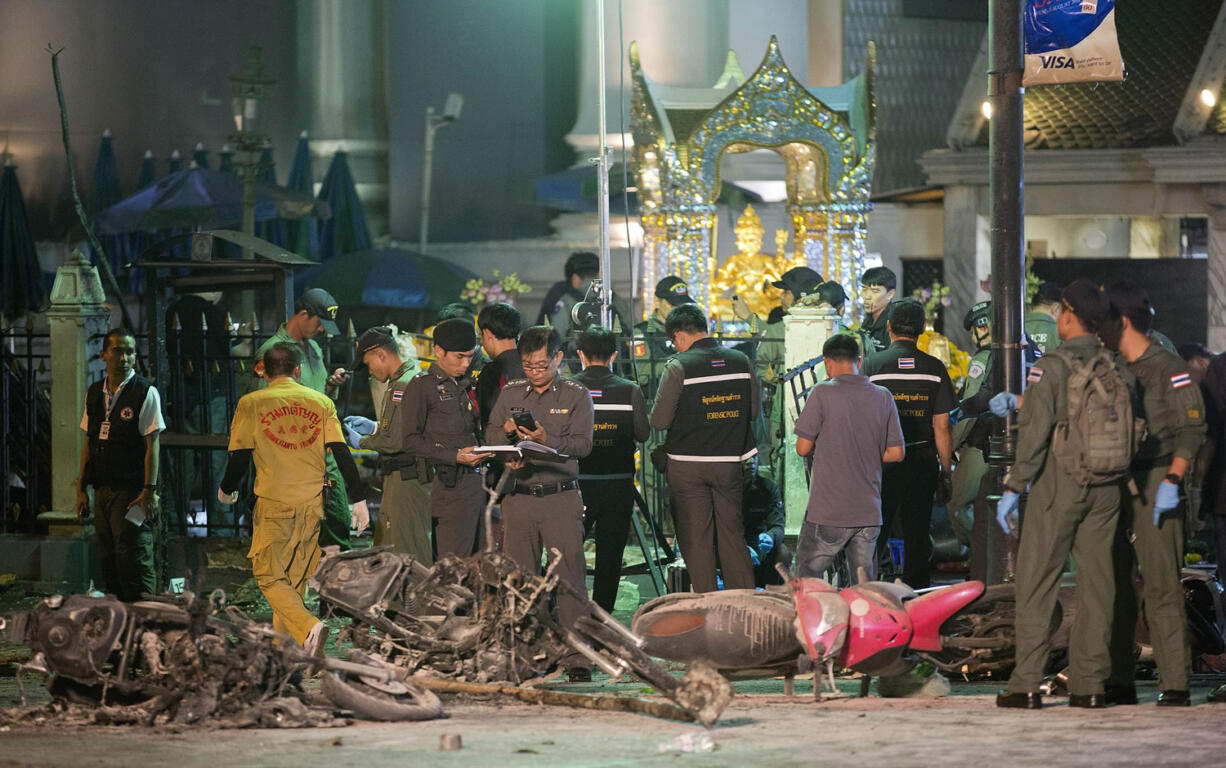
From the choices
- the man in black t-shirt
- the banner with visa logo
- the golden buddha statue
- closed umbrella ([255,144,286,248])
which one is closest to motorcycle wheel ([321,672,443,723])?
the man in black t-shirt

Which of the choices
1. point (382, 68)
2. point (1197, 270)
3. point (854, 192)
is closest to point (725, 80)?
point (854, 192)

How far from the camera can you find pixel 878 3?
25.4m

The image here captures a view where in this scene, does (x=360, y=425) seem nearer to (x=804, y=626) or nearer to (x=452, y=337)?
(x=452, y=337)

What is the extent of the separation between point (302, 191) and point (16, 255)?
431 centimetres

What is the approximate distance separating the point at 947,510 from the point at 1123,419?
5.21 metres

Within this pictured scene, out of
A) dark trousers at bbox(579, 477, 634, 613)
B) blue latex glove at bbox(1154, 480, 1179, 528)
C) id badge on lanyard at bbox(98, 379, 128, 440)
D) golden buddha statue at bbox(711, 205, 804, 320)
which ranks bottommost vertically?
dark trousers at bbox(579, 477, 634, 613)

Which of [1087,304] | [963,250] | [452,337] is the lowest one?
[452,337]

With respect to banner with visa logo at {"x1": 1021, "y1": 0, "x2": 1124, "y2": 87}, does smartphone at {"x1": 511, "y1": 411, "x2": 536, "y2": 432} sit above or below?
below

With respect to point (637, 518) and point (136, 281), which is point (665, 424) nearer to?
point (637, 518)

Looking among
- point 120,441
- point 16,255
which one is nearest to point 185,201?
point 16,255

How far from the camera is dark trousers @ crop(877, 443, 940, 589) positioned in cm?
1070

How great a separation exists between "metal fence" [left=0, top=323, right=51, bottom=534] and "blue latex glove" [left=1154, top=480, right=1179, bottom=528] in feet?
27.6

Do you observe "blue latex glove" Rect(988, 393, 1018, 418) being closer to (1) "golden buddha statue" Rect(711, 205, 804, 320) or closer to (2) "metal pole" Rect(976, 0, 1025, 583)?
(2) "metal pole" Rect(976, 0, 1025, 583)

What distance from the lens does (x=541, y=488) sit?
9.43 m
